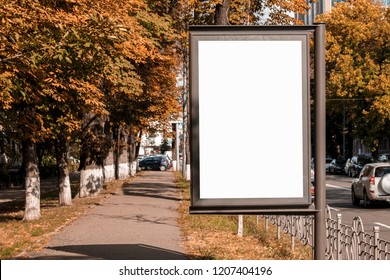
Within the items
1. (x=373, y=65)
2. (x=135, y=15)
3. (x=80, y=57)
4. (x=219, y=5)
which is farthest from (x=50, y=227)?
(x=373, y=65)

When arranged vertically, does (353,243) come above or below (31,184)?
below

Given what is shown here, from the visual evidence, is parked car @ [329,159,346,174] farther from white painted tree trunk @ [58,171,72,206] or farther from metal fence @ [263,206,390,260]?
metal fence @ [263,206,390,260]

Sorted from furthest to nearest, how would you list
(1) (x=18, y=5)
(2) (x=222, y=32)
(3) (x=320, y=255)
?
1. (1) (x=18, y=5)
2. (3) (x=320, y=255)
3. (2) (x=222, y=32)

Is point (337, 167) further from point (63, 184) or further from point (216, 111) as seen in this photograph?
point (216, 111)

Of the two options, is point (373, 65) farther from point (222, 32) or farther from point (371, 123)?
point (222, 32)

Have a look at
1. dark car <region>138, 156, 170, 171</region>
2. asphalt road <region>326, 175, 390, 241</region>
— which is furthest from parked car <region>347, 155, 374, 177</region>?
asphalt road <region>326, 175, 390, 241</region>

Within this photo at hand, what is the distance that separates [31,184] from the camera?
21766mm

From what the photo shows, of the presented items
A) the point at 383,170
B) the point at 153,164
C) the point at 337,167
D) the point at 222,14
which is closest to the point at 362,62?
the point at 337,167

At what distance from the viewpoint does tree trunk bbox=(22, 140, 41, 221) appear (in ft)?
71.1

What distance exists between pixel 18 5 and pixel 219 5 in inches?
380

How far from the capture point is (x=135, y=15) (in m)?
27.9

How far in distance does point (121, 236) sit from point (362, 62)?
42293 millimetres

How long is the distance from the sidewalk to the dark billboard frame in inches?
178

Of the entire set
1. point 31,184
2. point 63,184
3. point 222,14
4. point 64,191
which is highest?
point 222,14
